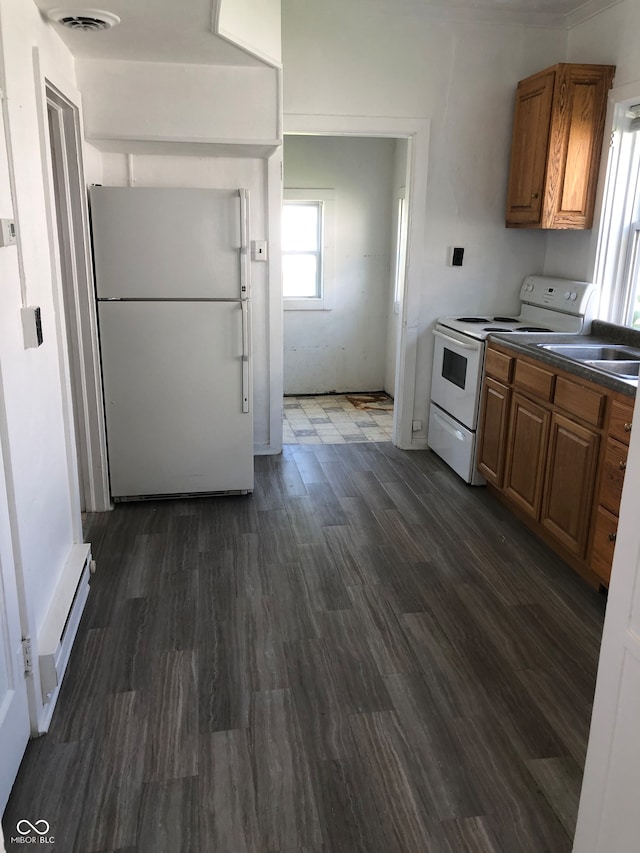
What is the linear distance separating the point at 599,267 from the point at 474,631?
2321mm

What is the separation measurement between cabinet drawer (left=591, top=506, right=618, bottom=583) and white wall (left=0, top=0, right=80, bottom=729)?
2080mm

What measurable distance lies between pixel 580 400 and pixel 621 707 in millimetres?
1793

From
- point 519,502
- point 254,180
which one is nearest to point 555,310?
point 519,502

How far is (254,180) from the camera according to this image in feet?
13.4

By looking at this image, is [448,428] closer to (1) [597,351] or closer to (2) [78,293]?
(1) [597,351]

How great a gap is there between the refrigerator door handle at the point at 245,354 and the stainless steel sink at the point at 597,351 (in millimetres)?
1471

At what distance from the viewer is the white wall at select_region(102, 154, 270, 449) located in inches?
152

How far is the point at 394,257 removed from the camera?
20.3 ft

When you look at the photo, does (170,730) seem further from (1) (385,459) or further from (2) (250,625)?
(1) (385,459)

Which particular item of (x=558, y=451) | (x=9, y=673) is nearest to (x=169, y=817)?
(x=9, y=673)

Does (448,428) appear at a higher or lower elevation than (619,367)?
lower

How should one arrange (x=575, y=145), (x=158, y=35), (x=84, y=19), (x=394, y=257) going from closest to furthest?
(x=84, y=19)
(x=158, y=35)
(x=575, y=145)
(x=394, y=257)

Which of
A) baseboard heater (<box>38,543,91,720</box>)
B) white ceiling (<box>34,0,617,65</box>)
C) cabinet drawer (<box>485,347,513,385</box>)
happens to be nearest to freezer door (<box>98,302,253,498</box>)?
baseboard heater (<box>38,543,91,720</box>)

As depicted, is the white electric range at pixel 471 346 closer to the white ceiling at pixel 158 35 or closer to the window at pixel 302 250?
the white ceiling at pixel 158 35
